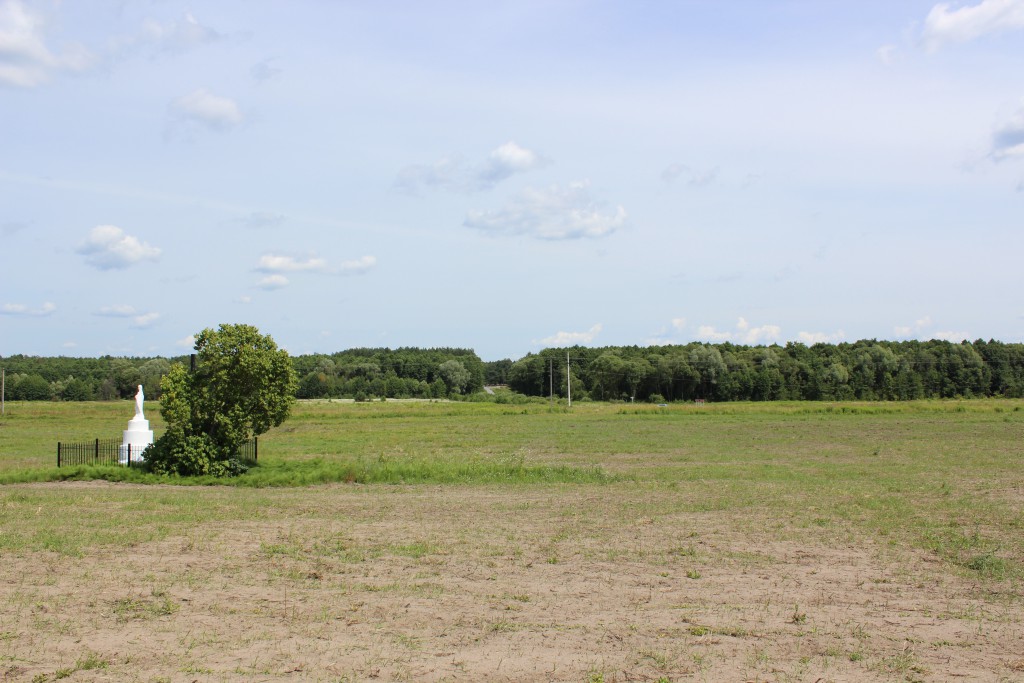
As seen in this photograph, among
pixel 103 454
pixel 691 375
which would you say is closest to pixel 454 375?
pixel 691 375

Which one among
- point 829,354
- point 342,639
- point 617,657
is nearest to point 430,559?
point 342,639

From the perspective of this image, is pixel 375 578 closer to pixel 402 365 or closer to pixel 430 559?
pixel 430 559

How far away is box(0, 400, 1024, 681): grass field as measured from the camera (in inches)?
338

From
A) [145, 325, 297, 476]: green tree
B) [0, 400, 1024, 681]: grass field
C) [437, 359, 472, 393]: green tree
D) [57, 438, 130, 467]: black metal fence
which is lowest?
[0, 400, 1024, 681]: grass field

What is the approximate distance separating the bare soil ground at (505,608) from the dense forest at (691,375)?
10399cm

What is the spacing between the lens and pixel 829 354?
142125mm

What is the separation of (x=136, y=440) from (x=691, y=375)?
10326 centimetres

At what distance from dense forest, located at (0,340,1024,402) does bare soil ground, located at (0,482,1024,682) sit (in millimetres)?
103986

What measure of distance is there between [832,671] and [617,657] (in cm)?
214

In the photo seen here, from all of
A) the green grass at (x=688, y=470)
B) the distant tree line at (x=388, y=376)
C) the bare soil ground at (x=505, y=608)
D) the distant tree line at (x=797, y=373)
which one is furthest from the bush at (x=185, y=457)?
the distant tree line at (x=388, y=376)

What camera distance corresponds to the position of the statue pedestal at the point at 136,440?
2920 centimetres

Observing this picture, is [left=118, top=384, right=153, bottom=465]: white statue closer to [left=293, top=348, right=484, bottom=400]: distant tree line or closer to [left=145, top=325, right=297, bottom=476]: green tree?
[left=145, top=325, right=297, bottom=476]: green tree

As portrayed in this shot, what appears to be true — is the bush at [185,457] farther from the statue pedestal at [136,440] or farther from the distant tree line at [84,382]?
the distant tree line at [84,382]

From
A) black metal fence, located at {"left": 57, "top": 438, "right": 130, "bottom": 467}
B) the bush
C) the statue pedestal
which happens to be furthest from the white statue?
the bush
